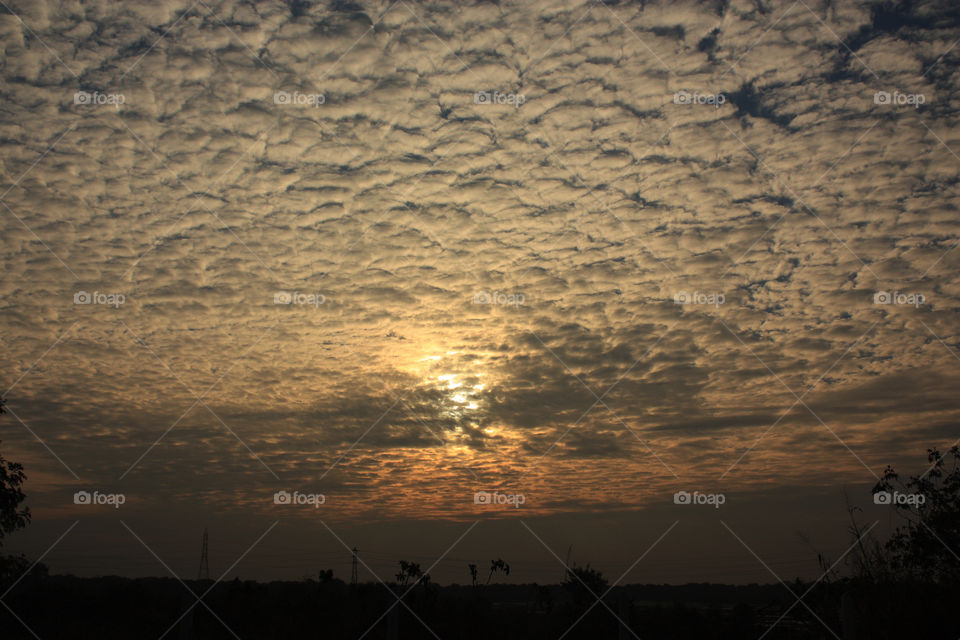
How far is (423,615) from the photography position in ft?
76.3


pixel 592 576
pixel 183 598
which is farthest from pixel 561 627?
pixel 183 598

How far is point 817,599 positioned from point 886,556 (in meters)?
1.75

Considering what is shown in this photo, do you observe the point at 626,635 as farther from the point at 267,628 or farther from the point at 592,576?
the point at 592,576

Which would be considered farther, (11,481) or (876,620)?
(11,481)

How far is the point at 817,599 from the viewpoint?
46.9 ft

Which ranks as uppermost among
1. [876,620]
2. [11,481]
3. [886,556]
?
[11,481]

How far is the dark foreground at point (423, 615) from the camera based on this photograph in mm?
12195

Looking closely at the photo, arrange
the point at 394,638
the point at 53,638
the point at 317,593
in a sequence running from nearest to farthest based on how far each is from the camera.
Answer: the point at 394,638 < the point at 53,638 < the point at 317,593

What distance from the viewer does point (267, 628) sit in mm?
21062

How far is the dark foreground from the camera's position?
40.0 ft

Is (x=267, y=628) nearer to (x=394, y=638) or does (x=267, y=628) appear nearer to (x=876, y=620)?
(x=394, y=638)

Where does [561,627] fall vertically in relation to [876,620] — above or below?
below

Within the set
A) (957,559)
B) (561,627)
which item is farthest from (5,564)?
(957,559)

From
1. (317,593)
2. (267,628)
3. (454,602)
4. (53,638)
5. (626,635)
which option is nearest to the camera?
(626,635)
